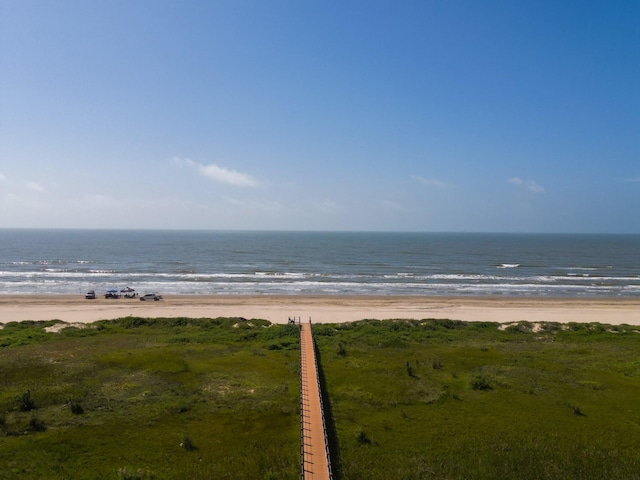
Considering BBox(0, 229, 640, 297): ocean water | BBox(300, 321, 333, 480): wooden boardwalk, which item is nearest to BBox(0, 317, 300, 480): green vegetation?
BBox(300, 321, 333, 480): wooden boardwalk

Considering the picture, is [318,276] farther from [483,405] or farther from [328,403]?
[483,405]

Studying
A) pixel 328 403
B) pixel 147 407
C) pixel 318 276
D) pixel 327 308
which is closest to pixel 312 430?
pixel 328 403

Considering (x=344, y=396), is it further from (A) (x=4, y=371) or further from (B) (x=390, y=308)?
(B) (x=390, y=308)

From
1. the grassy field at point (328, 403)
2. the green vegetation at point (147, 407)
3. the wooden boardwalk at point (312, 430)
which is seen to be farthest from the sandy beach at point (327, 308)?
the wooden boardwalk at point (312, 430)

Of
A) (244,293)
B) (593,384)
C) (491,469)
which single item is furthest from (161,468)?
(244,293)

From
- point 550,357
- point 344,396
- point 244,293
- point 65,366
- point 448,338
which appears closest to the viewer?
point 344,396

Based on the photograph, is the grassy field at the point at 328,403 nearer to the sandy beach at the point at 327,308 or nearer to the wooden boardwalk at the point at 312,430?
the wooden boardwalk at the point at 312,430
